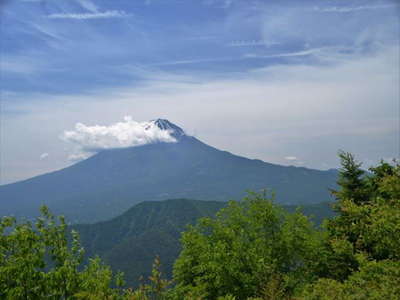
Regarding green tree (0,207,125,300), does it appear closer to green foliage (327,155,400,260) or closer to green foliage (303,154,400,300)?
green foliage (303,154,400,300)

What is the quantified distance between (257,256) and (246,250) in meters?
1.61

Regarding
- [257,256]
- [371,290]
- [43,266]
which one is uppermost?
[43,266]

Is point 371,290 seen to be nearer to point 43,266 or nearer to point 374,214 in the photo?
point 374,214

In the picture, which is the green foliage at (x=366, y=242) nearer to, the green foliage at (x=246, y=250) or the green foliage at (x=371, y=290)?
the green foliage at (x=371, y=290)

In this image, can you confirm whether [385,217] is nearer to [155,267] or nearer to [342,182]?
[155,267]

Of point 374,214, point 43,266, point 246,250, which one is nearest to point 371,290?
point 374,214

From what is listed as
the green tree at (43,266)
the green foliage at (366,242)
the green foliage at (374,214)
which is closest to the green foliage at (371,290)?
the green foliage at (366,242)

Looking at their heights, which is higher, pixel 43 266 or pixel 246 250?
pixel 43 266

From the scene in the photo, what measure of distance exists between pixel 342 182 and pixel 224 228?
10442 millimetres

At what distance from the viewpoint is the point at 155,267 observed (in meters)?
7.73

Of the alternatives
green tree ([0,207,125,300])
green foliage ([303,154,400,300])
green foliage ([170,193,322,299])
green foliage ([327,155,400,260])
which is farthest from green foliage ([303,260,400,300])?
green foliage ([170,193,322,299])

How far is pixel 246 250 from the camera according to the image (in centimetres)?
2712

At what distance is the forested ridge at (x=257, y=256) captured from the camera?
11.7m

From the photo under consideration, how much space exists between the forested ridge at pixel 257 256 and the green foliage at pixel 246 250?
8 cm
